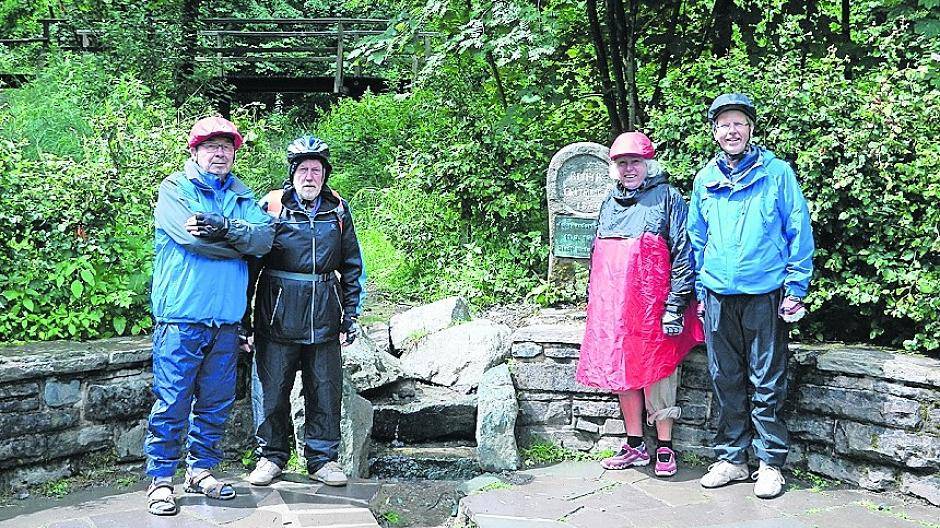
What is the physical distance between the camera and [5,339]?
185 inches

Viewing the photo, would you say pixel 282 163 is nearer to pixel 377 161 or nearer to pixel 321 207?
pixel 377 161

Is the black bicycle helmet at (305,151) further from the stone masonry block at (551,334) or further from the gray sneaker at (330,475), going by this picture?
the stone masonry block at (551,334)

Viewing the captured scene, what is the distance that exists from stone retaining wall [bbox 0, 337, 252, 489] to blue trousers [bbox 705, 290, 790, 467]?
2898 millimetres

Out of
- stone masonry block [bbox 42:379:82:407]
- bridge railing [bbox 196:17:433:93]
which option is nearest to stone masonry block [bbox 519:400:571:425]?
stone masonry block [bbox 42:379:82:407]

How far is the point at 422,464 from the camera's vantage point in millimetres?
5273

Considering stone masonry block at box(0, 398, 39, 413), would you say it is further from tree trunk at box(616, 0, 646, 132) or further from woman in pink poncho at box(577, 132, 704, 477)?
tree trunk at box(616, 0, 646, 132)

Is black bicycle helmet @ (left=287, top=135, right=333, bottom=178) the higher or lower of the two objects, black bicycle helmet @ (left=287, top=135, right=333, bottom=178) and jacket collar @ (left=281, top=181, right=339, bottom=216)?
the higher

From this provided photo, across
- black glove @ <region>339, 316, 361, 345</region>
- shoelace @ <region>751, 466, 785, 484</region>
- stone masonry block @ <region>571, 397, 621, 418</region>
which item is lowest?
shoelace @ <region>751, 466, 785, 484</region>

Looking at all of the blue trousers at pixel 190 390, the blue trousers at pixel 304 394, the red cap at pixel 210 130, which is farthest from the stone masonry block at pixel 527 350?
the red cap at pixel 210 130

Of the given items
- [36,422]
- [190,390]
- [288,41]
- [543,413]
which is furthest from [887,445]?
[288,41]

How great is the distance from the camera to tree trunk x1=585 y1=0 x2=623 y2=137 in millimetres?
7266

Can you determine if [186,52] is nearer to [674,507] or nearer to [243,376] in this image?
[243,376]

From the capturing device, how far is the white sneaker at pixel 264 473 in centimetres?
454

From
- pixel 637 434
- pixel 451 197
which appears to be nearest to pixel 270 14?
pixel 451 197
